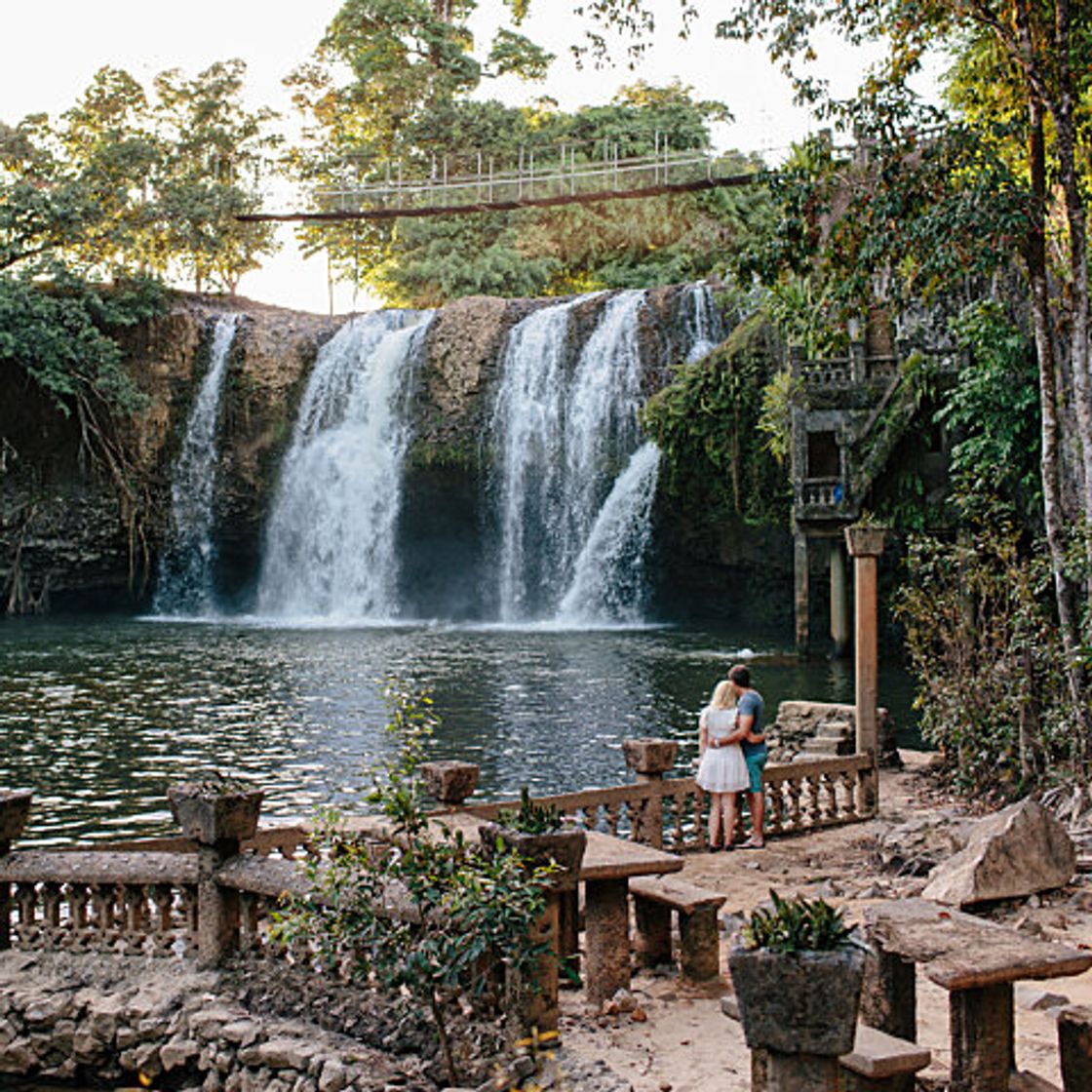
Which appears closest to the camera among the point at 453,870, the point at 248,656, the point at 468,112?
the point at 453,870

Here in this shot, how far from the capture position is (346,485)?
3634cm

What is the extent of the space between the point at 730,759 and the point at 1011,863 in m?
2.77

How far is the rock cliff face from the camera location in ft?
117

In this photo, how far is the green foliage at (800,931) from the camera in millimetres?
4270

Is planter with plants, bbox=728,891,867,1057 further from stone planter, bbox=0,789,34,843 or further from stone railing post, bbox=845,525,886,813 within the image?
stone railing post, bbox=845,525,886,813

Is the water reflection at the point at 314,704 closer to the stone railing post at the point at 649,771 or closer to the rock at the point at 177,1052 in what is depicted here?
the stone railing post at the point at 649,771

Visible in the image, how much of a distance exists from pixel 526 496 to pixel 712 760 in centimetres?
2441

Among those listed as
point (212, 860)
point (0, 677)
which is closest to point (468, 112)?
point (0, 677)

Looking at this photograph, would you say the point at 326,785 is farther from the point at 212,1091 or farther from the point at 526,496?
the point at 526,496

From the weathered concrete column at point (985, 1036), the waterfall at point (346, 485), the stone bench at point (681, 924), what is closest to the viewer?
the weathered concrete column at point (985, 1036)

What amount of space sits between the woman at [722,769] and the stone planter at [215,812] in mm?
4381

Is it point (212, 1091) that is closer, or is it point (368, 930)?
point (368, 930)

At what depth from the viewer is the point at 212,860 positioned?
6.97 metres

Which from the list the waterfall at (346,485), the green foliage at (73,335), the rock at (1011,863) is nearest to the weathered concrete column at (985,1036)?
the rock at (1011,863)
